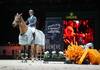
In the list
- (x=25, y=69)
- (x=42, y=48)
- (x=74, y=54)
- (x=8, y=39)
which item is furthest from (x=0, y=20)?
(x=25, y=69)

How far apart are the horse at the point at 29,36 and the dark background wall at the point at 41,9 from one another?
3380 mm

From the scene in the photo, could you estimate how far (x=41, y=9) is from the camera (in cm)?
2033

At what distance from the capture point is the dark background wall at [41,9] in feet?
66.0

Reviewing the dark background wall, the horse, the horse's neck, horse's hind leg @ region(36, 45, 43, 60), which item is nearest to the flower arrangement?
the horse

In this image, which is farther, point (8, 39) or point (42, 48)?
point (8, 39)

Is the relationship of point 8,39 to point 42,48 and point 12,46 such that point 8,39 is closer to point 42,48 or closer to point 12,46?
point 12,46

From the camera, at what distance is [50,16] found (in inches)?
789

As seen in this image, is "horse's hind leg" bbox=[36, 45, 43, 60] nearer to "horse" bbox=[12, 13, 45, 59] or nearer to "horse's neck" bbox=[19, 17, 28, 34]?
"horse" bbox=[12, 13, 45, 59]

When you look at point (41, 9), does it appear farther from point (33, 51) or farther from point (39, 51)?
point (33, 51)

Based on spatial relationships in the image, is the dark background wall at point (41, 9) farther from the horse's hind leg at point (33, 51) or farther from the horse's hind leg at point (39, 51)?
the horse's hind leg at point (33, 51)

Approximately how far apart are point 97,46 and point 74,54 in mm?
4259

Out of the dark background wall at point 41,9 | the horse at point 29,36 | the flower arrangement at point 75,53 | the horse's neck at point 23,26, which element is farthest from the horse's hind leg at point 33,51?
the dark background wall at point 41,9

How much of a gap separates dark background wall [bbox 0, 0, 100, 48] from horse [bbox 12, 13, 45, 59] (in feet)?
11.1

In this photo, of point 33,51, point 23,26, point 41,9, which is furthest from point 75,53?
point 41,9
